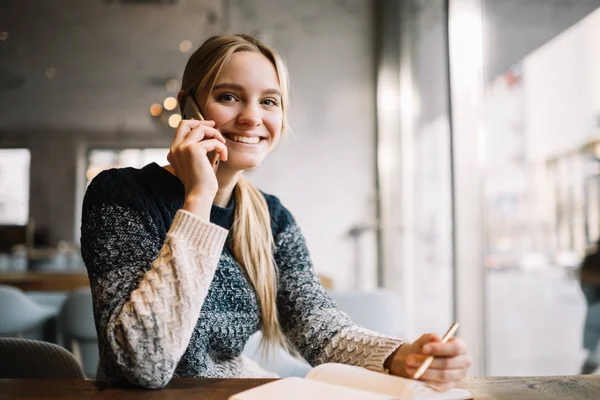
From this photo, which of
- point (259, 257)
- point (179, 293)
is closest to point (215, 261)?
point (179, 293)

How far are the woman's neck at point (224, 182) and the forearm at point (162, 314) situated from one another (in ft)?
1.03

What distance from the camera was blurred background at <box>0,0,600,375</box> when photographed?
6.68ft

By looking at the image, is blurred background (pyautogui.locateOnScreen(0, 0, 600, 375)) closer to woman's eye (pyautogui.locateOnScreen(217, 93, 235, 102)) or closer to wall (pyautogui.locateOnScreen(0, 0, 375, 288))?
wall (pyautogui.locateOnScreen(0, 0, 375, 288))

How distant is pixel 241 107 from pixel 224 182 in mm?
168

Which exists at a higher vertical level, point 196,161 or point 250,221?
point 196,161

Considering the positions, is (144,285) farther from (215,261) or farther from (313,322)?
(313,322)

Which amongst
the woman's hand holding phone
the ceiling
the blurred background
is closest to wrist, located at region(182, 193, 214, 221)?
the woman's hand holding phone

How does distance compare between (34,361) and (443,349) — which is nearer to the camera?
(443,349)

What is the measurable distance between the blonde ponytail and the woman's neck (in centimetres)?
3

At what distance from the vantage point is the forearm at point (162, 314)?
88 centimetres

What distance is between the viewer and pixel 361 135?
4816mm

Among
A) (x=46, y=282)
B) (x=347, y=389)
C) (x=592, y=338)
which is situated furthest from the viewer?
(x=46, y=282)

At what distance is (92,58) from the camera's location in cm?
484

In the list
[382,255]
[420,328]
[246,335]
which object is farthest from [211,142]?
[382,255]
